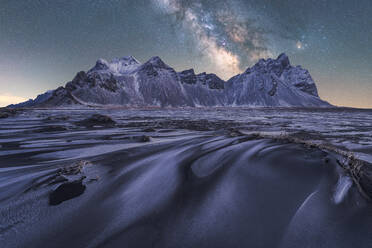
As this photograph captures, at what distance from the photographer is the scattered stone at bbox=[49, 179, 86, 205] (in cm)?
247

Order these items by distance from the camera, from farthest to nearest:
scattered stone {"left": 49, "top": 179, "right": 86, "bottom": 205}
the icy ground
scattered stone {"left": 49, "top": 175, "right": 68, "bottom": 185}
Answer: the icy ground
scattered stone {"left": 49, "top": 175, "right": 68, "bottom": 185}
scattered stone {"left": 49, "top": 179, "right": 86, "bottom": 205}

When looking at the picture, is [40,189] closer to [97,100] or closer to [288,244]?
[288,244]

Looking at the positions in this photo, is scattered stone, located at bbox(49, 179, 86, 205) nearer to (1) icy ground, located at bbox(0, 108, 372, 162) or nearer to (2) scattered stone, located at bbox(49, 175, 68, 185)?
(2) scattered stone, located at bbox(49, 175, 68, 185)

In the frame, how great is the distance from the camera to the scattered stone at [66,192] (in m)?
2.47

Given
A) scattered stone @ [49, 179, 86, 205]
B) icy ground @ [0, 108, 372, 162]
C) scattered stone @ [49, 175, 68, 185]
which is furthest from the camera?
icy ground @ [0, 108, 372, 162]

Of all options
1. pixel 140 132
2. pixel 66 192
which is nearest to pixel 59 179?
pixel 66 192

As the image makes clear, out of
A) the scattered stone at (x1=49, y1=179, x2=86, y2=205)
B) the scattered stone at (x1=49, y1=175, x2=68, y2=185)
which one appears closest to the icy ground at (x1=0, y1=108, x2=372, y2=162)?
the scattered stone at (x1=49, y1=175, x2=68, y2=185)

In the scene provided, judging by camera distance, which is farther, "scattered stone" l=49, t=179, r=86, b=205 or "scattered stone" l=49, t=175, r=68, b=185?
"scattered stone" l=49, t=175, r=68, b=185

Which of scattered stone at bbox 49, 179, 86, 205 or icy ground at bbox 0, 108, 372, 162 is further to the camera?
icy ground at bbox 0, 108, 372, 162

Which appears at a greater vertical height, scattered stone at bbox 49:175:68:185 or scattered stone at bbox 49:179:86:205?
scattered stone at bbox 49:175:68:185

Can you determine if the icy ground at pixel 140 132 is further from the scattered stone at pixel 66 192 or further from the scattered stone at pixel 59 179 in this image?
the scattered stone at pixel 66 192

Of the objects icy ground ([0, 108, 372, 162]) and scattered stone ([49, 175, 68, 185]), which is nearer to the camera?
scattered stone ([49, 175, 68, 185])

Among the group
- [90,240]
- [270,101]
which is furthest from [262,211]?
[270,101]

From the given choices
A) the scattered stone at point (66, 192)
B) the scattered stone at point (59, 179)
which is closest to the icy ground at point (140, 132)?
the scattered stone at point (59, 179)
